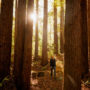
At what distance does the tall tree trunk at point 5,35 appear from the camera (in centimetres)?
548

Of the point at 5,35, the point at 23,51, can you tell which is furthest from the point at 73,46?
the point at 5,35

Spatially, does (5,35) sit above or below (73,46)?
above

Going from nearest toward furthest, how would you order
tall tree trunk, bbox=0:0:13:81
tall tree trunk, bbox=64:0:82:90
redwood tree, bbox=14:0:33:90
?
tall tree trunk, bbox=64:0:82:90, redwood tree, bbox=14:0:33:90, tall tree trunk, bbox=0:0:13:81

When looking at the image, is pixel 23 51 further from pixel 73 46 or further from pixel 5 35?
pixel 73 46

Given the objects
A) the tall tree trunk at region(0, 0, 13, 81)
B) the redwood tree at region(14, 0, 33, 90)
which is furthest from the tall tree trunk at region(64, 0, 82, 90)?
the tall tree trunk at region(0, 0, 13, 81)

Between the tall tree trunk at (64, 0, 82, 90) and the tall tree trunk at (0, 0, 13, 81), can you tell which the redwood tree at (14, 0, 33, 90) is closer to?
the tall tree trunk at (0, 0, 13, 81)

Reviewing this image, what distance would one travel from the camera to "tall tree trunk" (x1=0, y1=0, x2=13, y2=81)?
5484mm

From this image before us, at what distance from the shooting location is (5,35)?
18.2 ft

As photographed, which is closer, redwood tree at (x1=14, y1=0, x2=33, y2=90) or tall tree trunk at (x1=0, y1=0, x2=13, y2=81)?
redwood tree at (x1=14, y1=0, x2=33, y2=90)

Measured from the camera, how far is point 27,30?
17.9 ft

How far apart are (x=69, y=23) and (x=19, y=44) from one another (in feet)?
14.3

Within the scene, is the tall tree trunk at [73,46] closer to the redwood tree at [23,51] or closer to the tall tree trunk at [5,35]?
the redwood tree at [23,51]

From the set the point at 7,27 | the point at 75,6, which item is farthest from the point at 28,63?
the point at 75,6

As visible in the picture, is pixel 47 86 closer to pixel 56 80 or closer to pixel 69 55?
pixel 56 80
